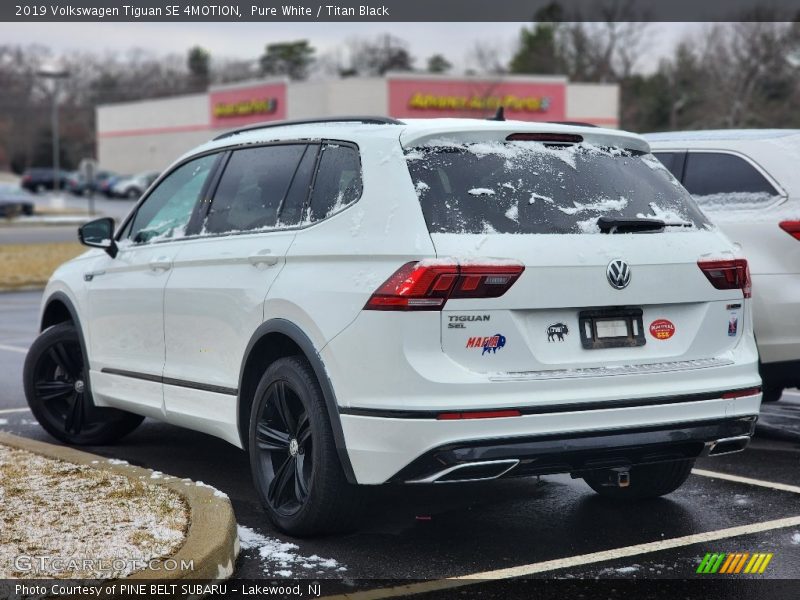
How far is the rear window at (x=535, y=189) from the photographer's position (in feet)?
15.9

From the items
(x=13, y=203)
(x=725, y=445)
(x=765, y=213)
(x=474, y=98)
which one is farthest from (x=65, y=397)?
(x=474, y=98)

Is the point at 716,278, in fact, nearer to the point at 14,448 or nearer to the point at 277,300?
the point at 277,300

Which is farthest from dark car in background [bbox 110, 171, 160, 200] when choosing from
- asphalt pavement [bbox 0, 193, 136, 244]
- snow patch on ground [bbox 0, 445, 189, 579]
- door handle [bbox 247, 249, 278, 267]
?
door handle [bbox 247, 249, 278, 267]

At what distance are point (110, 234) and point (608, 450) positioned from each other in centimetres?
374

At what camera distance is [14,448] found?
6637 millimetres

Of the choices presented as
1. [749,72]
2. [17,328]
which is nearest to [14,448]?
[17,328]

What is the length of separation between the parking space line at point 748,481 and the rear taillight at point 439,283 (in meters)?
2.60

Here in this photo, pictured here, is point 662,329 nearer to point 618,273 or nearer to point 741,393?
point 618,273

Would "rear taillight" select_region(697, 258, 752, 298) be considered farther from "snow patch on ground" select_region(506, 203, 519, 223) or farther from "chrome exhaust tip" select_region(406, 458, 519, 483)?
"chrome exhaust tip" select_region(406, 458, 519, 483)

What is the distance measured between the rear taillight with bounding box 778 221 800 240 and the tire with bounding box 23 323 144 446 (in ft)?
14.2

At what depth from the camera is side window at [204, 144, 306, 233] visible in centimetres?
579

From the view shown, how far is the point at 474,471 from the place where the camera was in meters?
4.58

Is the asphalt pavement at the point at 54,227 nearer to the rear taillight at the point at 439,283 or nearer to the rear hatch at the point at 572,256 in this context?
the rear hatch at the point at 572,256

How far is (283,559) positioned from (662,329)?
1910mm
